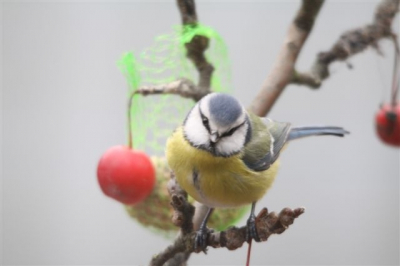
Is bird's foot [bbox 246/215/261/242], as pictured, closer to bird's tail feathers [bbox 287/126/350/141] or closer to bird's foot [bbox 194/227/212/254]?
bird's foot [bbox 194/227/212/254]

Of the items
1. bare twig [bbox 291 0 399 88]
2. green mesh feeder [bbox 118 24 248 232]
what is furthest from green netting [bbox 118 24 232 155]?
bare twig [bbox 291 0 399 88]

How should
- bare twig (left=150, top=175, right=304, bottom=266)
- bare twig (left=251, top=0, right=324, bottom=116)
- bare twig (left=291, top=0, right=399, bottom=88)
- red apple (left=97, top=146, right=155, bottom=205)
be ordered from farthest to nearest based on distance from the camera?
1. bare twig (left=291, top=0, right=399, bottom=88)
2. bare twig (left=251, top=0, right=324, bottom=116)
3. red apple (left=97, top=146, right=155, bottom=205)
4. bare twig (left=150, top=175, right=304, bottom=266)

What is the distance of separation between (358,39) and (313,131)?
10.0 inches

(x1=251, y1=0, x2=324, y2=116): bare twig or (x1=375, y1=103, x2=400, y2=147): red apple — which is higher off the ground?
(x1=251, y1=0, x2=324, y2=116): bare twig

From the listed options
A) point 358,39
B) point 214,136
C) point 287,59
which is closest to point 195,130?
point 214,136

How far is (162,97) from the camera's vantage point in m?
1.23

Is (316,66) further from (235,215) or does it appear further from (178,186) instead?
(178,186)

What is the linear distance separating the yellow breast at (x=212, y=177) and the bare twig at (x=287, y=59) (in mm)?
219

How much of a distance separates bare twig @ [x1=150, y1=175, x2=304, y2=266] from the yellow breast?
0.03 metres

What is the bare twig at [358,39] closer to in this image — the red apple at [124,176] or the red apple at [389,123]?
the red apple at [389,123]

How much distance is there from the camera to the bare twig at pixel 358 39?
1.31 meters

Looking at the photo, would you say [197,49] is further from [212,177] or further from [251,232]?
[251,232]

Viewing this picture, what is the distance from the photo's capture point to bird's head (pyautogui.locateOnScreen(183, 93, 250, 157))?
940mm

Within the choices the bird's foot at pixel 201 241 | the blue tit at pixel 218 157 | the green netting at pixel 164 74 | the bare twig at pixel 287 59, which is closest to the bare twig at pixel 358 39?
the bare twig at pixel 287 59
